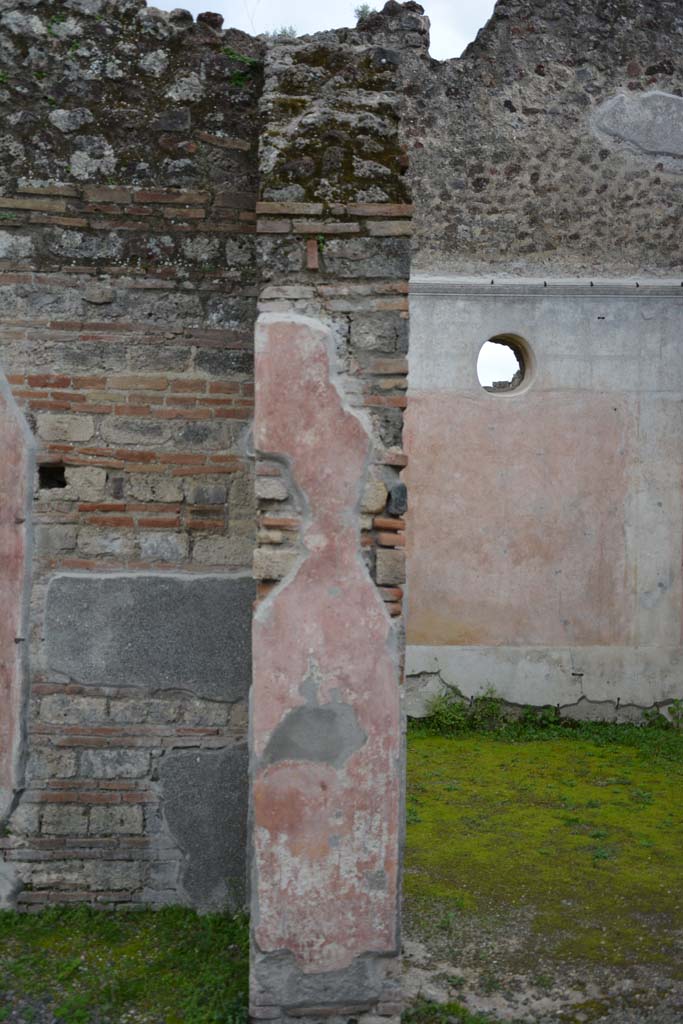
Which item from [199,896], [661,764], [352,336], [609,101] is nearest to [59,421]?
[352,336]

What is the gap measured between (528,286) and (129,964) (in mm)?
6307

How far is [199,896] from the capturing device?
3.96 metres

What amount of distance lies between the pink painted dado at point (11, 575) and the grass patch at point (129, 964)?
1.82ft

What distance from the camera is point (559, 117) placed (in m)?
8.30

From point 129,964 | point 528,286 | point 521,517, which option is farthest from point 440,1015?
point 528,286

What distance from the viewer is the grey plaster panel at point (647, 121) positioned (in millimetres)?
8320

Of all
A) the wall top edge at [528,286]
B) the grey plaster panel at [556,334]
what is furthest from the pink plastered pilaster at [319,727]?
the wall top edge at [528,286]

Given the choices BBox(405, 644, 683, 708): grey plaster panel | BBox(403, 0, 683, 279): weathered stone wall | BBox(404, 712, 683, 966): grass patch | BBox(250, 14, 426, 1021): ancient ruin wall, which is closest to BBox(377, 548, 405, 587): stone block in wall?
BBox(250, 14, 426, 1021): ancient ruin wall

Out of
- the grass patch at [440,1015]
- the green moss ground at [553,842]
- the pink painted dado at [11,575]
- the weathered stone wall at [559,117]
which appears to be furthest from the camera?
the weathered stone wall at [559,117]

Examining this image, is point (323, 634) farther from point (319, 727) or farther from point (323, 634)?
point (319, 727)

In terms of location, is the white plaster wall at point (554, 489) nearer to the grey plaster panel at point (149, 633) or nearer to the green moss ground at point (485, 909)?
the green moss ground at point (485, 909)

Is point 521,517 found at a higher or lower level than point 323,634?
higher

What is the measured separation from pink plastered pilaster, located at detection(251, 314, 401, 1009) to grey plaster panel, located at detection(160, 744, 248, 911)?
0.78 metres

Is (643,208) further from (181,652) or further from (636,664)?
(181,652)
